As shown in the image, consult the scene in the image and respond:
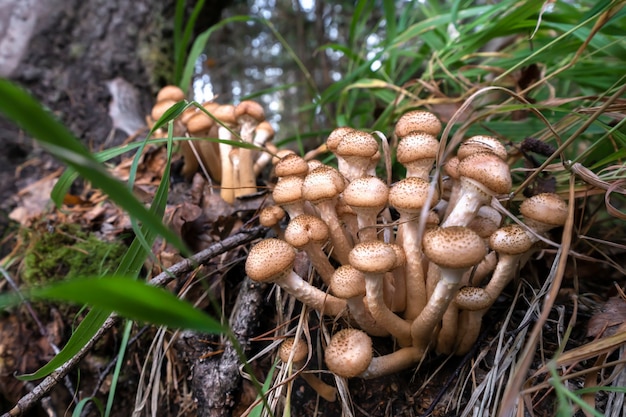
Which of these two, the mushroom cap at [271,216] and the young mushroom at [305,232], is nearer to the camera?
the young mushroom at [305,232]

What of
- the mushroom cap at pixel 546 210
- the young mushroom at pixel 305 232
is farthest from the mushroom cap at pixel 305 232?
the mushroom cap at pixel 546 210

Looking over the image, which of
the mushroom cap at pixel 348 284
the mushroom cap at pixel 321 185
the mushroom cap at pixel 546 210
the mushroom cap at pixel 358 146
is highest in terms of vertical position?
the mushroom cap at pixel 358 146

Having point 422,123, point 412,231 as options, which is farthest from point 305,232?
point 422,123

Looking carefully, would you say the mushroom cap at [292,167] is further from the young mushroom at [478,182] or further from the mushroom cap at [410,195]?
the young mushroom at [478,182]

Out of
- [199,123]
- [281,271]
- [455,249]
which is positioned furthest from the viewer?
[199,123]

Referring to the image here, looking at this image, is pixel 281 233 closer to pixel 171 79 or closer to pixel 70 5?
pixel 171 79

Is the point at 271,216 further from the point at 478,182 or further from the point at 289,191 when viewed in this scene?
the point at 478,182

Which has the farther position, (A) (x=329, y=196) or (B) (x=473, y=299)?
(A) (x=329, y=196)
